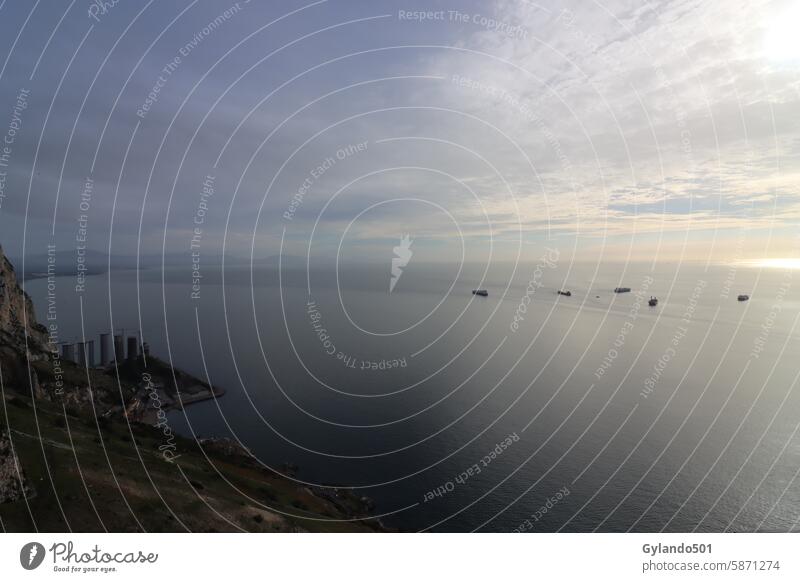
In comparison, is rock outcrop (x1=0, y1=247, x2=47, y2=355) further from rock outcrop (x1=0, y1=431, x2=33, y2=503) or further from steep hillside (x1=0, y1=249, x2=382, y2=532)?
rock outcrop (x1=0, y1=431, x2=33, y2=503)

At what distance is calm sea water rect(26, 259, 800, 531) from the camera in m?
28.9

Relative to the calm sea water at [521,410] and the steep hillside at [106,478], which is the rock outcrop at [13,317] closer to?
the steep hillside at [106,478]

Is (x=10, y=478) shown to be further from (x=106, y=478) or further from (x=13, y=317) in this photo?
(x=13, y=317)

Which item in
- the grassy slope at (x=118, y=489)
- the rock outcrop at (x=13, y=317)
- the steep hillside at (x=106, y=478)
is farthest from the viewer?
the rock outcrop at (x=13, y=317)

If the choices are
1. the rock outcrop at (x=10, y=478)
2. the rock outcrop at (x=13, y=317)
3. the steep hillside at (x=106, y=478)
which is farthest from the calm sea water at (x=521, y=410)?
the rock outcrop at (x=10, y=478)

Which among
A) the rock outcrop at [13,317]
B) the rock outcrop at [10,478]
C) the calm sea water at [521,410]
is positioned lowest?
the calm sea water at [521,410]

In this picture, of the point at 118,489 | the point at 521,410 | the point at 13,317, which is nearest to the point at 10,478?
the point at 118,489

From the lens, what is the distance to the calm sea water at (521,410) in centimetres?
2888

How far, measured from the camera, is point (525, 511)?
27922mm

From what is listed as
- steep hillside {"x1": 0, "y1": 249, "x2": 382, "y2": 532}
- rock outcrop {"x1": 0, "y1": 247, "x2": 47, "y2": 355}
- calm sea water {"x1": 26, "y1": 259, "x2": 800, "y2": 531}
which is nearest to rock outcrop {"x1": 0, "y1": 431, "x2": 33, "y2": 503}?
steep hillside {"x1": 0, "y1": 249, "x2": 382, "y2": 532}

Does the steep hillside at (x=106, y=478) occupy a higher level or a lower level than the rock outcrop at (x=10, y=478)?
lower
